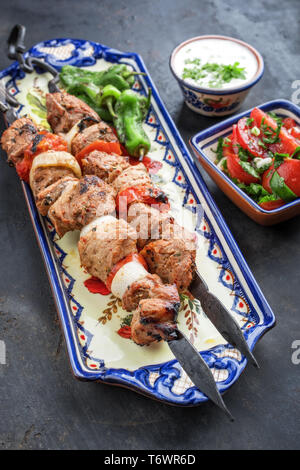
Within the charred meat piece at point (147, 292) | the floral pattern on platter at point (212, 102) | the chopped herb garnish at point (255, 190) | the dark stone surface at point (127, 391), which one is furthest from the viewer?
the floral pattern on platter at point (212, 102)

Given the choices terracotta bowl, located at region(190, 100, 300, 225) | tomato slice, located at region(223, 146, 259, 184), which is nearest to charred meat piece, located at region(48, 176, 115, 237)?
terracotta bowl, located at region(190, 100, 300, 225)

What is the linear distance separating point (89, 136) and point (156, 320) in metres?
2.10

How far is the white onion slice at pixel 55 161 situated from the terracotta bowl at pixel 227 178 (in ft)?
4.02

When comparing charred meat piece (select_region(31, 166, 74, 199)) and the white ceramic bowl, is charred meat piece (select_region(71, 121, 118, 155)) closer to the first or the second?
charred meat piece (select_region(31, 166, 74, 199))

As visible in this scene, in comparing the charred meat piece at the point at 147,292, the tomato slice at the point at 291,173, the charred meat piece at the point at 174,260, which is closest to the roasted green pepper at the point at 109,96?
the tomato slice at the point at 291,173

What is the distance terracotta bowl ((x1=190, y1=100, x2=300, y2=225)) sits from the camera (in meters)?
4.18

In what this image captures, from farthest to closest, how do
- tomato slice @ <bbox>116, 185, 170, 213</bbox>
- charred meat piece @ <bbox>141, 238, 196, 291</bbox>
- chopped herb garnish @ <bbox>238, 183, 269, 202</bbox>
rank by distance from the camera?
chopped herb garnish @ <bbox>238, 183, 269, 202</bbox> < tomato slice @ <bbox>116, 185, 170, 213</bbox> < charred meat piece @ <bbox>141, 238, 196, 291</bbox>

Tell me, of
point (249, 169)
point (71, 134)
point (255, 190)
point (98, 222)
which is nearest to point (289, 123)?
point (249, 169)

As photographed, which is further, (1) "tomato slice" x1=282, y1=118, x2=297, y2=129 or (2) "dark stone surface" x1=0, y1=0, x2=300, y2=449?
(1) "tomato slice" x1=282, y1=118, x2=297, y2=129

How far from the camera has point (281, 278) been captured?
4.20 metres

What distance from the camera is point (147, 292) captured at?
3346 mm

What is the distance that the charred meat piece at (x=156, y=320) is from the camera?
3135 mm

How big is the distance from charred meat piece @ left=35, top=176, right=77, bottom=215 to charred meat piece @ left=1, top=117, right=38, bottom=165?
1.83 feet

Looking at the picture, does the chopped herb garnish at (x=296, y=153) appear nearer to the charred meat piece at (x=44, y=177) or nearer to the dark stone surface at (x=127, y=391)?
the dark stone surface at (x=127, y=391)
